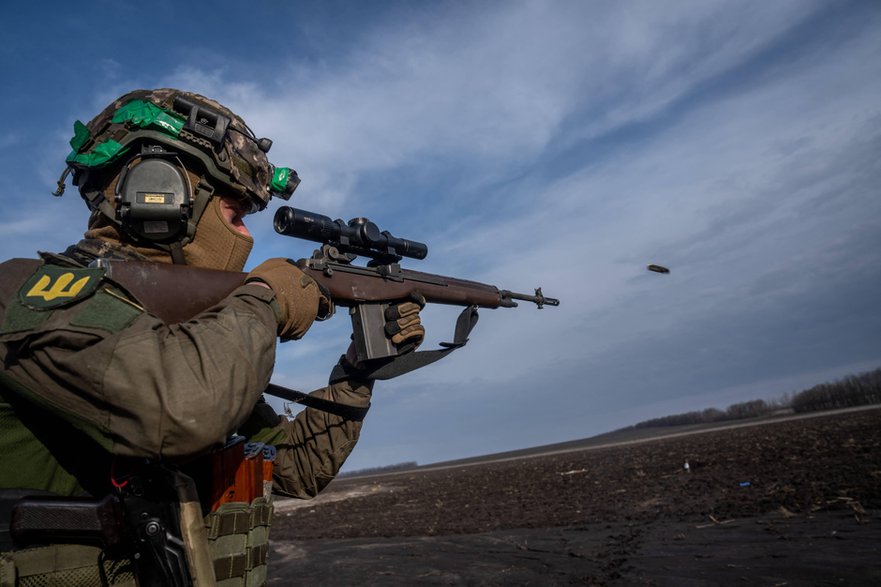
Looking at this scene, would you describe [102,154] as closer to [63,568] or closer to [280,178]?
[280,178]

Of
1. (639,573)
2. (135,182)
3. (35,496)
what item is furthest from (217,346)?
(639,573)

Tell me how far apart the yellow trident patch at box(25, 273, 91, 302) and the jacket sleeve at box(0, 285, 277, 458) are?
96mm

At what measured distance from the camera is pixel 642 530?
29.0 ft

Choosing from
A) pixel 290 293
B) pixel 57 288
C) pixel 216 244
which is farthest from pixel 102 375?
pixel 216 244

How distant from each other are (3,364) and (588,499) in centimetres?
1256

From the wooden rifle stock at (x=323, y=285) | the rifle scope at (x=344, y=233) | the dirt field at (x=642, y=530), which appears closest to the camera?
the wooden rifle stock at (x=323, y=285)

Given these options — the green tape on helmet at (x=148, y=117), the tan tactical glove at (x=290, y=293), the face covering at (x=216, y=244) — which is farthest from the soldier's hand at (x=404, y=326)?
the green tape on helmet at (x=148, y=117)

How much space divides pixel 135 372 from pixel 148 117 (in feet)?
5.18

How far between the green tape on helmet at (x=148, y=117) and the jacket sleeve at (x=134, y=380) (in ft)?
3.95

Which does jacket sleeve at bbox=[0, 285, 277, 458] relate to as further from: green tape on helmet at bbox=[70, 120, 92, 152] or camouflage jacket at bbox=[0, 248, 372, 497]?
green tape on helmet at bbox=[70, 120, 92, 152]

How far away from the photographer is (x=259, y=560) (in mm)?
2592

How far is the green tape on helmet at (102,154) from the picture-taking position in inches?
108

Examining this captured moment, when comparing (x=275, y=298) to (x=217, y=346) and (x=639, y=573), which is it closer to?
(x=217, y=346)

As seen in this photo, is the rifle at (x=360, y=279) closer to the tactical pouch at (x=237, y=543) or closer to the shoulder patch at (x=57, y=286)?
the shoulder patch at (x=57, y=286)
